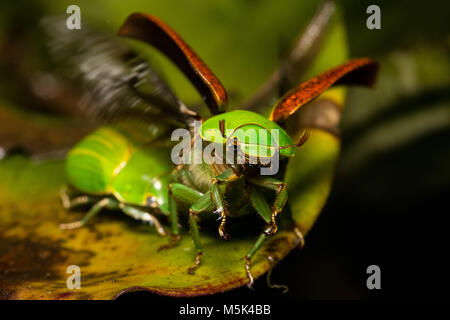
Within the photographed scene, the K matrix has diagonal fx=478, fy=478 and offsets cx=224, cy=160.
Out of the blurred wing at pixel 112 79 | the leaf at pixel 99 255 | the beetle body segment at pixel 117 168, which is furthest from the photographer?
the beetle body segment at pixel 117 168

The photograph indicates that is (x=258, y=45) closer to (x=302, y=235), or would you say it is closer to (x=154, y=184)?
(x=154, y=184)

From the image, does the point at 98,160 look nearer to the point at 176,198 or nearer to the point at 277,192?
the point at 176,198

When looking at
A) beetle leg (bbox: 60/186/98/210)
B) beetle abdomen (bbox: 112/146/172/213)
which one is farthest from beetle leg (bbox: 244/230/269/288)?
beetle leg (bbox: 60/186/98/210)

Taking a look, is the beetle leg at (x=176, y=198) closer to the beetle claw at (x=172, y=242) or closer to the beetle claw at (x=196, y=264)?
the beetle claw at (x=172, y=242)

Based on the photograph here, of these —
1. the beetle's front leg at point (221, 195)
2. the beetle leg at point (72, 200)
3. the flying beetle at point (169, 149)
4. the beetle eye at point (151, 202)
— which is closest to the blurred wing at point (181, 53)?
the flying beetle at point (169, 149)

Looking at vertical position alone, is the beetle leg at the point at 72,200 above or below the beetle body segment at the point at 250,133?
below

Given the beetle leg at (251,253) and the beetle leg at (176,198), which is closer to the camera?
the beetle leg at (251,253)

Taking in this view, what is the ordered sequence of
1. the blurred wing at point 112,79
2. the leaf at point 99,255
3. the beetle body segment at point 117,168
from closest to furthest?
the leaf at point 99,255 → the blurred wing at point 112,79 → the beetle body segment at point 117,168

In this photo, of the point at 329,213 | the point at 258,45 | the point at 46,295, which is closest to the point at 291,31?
the point at 258,45
